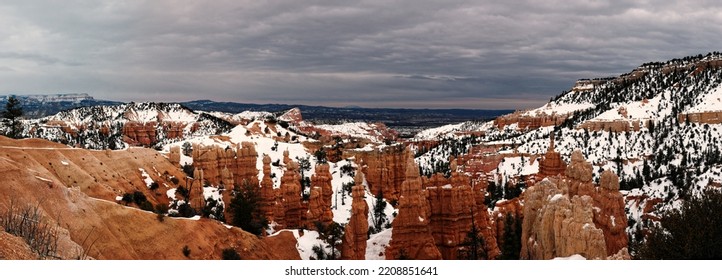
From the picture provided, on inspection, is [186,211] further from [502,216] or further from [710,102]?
[710,102]

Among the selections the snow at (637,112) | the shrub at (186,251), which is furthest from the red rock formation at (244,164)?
the snow at (637,112)

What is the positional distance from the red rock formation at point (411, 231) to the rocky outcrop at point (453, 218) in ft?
7.76

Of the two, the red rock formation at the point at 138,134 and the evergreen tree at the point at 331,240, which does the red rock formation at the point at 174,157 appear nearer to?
the evergreen tree at the point at 331,240

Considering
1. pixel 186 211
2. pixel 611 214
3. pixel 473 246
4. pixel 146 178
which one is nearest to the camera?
pixel 611 214

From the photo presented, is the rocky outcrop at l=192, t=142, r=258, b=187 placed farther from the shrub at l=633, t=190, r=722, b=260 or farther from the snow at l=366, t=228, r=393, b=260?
the shrub at l=633, t=190, r=722, b=260

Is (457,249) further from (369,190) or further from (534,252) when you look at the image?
(369,190)

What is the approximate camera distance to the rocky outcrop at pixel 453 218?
3953 cm

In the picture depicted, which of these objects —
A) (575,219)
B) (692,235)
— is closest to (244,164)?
(575,219)

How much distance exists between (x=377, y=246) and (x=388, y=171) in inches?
1166

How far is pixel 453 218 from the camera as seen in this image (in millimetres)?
39688

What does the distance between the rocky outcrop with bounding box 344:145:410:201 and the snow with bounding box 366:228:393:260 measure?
25.8 m

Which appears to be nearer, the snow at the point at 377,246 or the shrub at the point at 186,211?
the snow at the point at 377,246

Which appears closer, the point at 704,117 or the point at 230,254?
the point at 230,254
